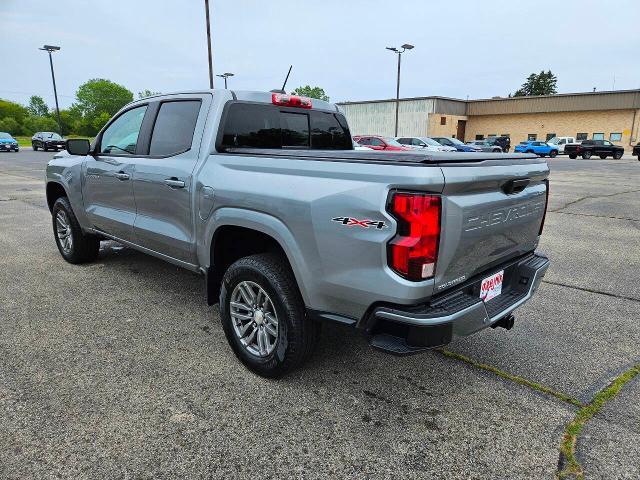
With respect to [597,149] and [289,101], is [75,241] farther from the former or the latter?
[597,149]

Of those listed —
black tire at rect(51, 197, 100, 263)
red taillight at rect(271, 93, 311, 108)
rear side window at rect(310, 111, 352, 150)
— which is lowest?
black tire at rect(51, 197, 100, 263)

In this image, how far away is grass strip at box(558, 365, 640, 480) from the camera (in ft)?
7.20

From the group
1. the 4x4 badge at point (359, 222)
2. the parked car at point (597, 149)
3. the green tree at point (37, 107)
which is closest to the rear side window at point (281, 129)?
the 4x4 badge at point (359, 222)

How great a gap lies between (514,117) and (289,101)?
56.4m

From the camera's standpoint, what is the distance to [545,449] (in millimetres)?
2330

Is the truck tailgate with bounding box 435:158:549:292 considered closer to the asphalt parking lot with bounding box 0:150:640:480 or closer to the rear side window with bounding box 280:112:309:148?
the asphalt parking lot with bounding box 0:150:640:480

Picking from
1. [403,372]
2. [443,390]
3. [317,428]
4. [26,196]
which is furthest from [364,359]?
[26,196]

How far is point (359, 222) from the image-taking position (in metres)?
2.24

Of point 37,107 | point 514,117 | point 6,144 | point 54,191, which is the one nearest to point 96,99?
point 37,107

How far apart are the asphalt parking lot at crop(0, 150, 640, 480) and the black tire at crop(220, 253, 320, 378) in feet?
0.51

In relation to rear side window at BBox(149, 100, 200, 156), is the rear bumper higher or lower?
lower

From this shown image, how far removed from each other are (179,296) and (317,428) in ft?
7.88

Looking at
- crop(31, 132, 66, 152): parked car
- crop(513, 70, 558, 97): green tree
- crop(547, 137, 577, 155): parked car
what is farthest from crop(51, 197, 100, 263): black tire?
crop(513, 70, 558, 97): green tree

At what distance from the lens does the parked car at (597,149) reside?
35.2 m
